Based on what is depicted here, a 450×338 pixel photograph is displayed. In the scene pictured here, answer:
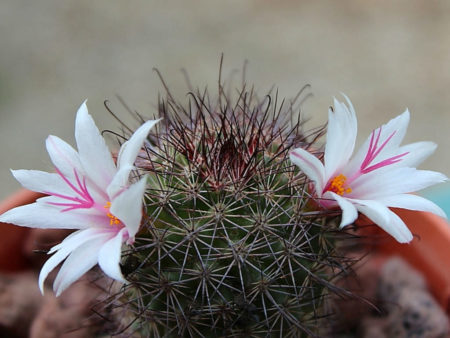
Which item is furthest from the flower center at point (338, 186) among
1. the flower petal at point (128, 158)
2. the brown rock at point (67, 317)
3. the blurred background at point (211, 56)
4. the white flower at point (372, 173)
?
the blurred background at point (211, 56)

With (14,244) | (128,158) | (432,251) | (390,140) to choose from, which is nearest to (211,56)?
(14,244)

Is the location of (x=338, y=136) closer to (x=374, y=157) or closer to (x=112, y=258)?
(x=374, y=157)

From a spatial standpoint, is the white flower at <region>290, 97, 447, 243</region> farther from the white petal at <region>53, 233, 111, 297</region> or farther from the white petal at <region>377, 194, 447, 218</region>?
the white petal at <region>53, 233, 111, 297</region>

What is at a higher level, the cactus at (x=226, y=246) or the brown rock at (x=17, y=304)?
the cactus at (x=226, y=246)

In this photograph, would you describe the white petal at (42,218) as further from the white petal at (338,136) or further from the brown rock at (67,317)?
the brown rock at (67,317)

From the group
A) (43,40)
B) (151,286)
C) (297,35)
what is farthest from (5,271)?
(297,35)

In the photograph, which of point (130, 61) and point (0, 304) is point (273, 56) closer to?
point (130, 61)
